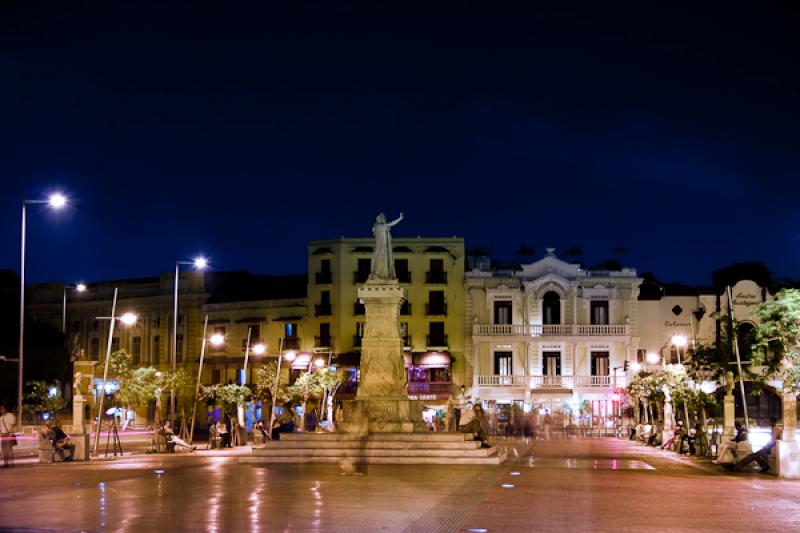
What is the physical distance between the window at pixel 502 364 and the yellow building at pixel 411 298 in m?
2.29

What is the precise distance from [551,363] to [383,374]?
43892 mm

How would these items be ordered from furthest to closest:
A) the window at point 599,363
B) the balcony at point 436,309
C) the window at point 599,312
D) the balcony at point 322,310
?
the balcony at point 322,310 → the balcony at point 436,309 → the window at point 599,312 → the window at point 599,363

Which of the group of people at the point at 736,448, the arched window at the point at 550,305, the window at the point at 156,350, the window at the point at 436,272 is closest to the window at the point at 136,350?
the window at the point at 156,350

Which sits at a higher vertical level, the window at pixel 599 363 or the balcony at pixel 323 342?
the balcony at pixel 323 342

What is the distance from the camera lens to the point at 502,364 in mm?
78812

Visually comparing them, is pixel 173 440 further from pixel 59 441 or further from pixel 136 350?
pixel 136 350

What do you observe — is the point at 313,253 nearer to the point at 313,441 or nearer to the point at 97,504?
the point at 313,441

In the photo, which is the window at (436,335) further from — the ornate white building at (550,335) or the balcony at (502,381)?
the balcony at (502,381)

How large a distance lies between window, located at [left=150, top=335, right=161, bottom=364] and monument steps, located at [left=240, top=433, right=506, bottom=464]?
55351 mm

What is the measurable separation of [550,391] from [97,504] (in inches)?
2333

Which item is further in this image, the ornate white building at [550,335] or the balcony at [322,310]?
the balcony at [322,310]

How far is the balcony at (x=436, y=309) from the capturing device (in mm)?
79938

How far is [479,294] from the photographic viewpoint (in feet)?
263

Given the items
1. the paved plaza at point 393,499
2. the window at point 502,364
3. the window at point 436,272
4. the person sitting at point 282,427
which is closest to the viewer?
the paved plaza at point 393,499
